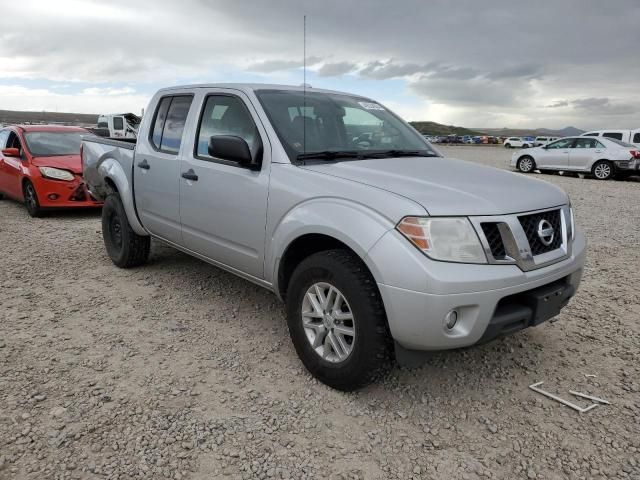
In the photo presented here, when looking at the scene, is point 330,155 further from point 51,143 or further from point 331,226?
point 51,143

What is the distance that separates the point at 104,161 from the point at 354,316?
3.77 m

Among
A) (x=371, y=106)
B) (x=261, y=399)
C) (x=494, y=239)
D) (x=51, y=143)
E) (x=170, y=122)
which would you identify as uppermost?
(x=371, y=106)

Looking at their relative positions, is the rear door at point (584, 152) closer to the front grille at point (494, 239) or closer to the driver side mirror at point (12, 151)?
the front grille at point (494, 239)

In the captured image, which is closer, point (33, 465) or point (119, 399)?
point (33, 465)

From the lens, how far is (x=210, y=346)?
3.59 metres

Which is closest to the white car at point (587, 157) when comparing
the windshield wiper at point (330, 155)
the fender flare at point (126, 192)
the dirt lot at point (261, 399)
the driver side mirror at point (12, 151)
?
the dirt lot at point (261, 399)

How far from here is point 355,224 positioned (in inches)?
105

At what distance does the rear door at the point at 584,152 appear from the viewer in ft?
52.5

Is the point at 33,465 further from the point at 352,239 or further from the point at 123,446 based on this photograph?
the point at 352,239

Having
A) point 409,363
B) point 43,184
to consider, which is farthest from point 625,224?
point 43,184

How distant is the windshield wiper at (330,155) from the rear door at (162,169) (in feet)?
4.34

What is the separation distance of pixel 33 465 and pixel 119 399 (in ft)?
1.94

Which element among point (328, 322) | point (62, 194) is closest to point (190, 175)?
point (328, 322)

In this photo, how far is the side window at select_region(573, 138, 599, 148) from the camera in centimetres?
1612
